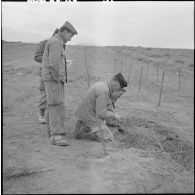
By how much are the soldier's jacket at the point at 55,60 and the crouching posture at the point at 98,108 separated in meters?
0.51

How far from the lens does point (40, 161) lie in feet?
15.1

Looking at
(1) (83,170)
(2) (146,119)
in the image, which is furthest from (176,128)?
(1) (83,170)

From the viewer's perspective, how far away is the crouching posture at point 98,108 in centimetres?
525

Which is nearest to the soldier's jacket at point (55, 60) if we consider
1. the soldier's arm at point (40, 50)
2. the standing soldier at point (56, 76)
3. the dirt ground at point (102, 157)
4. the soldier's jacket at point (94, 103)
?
the standing soldier at point (56, 76)

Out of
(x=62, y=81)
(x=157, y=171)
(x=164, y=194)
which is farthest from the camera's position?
(x=62, y=81)

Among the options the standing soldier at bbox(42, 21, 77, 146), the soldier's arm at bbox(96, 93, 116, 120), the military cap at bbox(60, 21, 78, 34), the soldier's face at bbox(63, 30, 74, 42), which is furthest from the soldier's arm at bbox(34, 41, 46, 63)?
the soldier's arm at bbox(96, 93, 116, 120)

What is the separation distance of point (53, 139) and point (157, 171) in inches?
62.7

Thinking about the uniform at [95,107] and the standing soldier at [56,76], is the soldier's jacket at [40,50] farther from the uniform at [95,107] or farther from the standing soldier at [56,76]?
the uniform at [95,107]

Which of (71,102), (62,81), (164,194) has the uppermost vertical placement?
(62,81)

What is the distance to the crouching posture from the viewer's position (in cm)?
525

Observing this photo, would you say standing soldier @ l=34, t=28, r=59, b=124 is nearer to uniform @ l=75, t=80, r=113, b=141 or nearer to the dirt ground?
the dirt ground

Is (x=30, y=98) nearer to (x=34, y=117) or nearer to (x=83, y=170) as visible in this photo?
(x=34, y=117)

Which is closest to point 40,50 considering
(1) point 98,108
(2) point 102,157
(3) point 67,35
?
(3) point 67,35

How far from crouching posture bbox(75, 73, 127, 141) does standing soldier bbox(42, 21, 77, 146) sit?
32 cm
